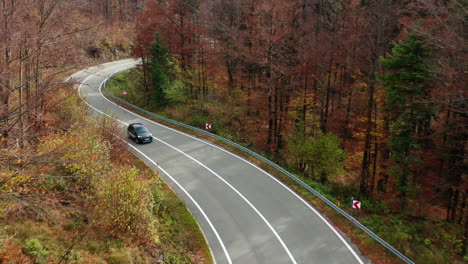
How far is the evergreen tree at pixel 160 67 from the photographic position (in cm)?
3344

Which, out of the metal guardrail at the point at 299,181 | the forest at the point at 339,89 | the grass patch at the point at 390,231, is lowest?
the grass patch at the point at 390,231

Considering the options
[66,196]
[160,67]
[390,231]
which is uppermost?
[160,67]

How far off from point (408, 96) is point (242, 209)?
10.9m

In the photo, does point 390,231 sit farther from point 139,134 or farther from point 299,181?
point 139,134

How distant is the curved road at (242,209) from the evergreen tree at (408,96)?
593 centimetres

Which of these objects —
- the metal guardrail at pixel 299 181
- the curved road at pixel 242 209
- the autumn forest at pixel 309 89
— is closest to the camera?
the autumn forest at pixel 309 89

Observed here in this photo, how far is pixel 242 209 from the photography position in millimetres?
Answer: 16438

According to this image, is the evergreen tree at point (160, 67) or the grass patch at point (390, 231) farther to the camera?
the evergreen tree at point (160, 67)

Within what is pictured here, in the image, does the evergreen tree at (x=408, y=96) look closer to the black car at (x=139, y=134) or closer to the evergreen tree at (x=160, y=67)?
the black car at (x=139, y=134)

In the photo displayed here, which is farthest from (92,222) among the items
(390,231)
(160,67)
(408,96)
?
(160,67)

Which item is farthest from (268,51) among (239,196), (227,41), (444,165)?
(444,165)

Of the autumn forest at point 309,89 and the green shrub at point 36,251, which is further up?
the autumn forest at point 309,89

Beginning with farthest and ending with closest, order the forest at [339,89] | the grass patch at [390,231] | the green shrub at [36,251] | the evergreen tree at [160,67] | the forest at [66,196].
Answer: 1. the evergreen tree at [160,67]
2. the forest at [339,89]
3. the grass patch at [390,231]
4. the green shrub at [36,251]
5. the forest at [66,196]

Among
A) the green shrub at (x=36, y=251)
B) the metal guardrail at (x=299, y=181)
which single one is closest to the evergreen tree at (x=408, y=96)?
the metal guardrail at (x=299, y=181)
